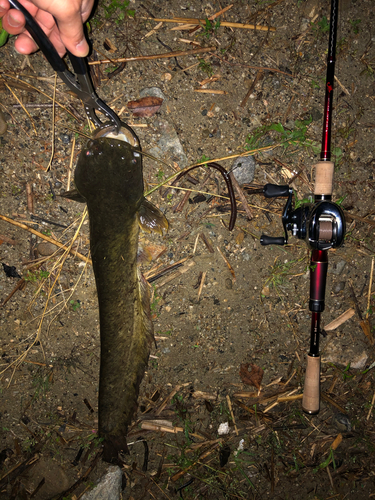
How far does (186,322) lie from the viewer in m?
2.65

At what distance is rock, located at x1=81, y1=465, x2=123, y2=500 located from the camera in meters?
2.60

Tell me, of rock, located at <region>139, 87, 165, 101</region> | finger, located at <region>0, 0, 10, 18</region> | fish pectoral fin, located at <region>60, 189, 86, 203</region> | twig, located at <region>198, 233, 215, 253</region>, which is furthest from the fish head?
finger, located at <region>0, 0, 10, 18</region>

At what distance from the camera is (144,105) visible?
8.13 feet

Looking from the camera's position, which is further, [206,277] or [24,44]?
[206,277]

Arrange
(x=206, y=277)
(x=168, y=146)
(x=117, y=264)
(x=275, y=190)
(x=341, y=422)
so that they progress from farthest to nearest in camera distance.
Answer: (x=341, y=422) → (x=206, y=277) → (x=168, y=146) → (x=275, y=190) → (x=117, y=264)

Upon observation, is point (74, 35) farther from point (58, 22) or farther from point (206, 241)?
point (206, 241)

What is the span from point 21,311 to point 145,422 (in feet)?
4.79

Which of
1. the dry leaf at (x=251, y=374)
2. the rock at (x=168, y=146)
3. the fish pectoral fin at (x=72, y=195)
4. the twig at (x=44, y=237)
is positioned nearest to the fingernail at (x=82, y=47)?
the rock at (x=168, y=146)

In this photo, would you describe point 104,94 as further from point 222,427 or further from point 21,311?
point 222,427

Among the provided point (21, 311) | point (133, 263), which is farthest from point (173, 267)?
point (21, 311)

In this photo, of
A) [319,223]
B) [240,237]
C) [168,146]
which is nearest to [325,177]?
[319,223]

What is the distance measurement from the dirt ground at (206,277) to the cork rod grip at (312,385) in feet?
0.96

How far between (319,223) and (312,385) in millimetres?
1308

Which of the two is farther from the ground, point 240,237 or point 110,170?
point 110,170
